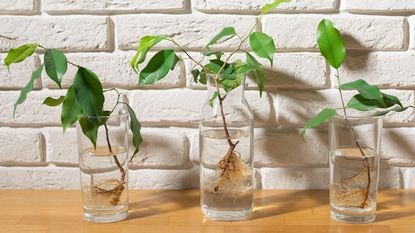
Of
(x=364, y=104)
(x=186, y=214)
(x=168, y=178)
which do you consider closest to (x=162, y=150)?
(x=168, y=178)

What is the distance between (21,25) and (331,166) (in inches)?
23.5

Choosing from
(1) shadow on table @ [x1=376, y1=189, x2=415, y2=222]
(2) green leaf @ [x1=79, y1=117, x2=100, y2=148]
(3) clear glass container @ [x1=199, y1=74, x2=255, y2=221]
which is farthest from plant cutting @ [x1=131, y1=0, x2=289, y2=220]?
(1) shadow on table @ [x1=376, y1=189, x2=415, y2=222]

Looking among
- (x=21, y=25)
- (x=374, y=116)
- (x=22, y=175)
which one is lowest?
(x=22, y=175)

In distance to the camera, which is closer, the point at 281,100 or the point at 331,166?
the point at 331,166

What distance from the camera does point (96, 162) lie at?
3.39 feet

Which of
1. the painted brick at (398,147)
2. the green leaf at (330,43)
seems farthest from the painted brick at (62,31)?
the painted brick at (398,147)

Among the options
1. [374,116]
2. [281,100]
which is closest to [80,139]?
[281,100]

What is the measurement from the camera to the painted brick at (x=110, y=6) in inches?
44.2

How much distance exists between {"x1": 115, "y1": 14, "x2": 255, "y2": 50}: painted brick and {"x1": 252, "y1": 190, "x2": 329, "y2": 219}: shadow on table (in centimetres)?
28

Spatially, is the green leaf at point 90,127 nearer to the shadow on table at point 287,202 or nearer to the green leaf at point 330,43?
the shadow on table at point 287,202

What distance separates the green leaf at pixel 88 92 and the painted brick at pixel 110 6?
8.3 inches

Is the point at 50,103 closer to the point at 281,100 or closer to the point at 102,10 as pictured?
the point at 102,10

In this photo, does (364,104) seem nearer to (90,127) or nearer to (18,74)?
(90,127)

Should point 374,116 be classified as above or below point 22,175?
above
